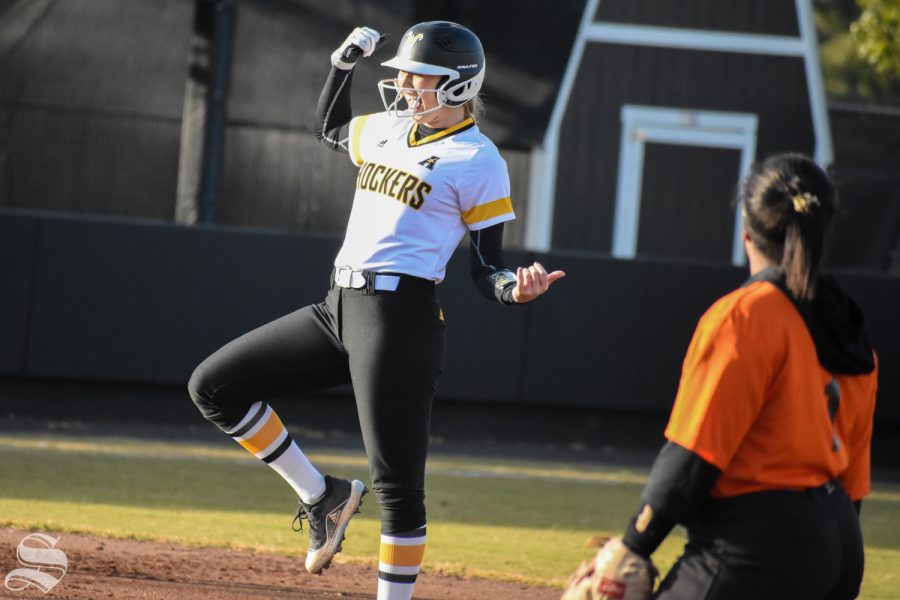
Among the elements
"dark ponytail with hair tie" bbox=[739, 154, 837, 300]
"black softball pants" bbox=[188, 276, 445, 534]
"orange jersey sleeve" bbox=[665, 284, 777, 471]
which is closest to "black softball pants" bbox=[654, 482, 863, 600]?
"orange jersey sleeve" bbox=[665, 284, 777, 471]

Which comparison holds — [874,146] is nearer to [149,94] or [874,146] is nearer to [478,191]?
[149,94]

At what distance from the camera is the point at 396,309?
14.0ft

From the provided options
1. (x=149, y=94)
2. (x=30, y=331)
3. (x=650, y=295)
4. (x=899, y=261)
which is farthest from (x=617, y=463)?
(x=149, y=94)

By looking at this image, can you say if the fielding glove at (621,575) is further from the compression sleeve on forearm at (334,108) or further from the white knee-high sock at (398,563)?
the compression sleeve on forearm at (334,108)

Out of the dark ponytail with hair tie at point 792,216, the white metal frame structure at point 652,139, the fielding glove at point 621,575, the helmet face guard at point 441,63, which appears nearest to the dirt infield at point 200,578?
the helmet face guard at point 441,63

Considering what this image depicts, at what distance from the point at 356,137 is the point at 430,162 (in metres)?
0.51

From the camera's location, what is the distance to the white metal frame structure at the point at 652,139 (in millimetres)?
16141

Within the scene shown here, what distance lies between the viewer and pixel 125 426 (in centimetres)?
990

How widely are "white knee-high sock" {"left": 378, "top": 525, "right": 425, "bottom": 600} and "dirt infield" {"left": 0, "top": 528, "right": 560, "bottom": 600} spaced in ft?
2.82

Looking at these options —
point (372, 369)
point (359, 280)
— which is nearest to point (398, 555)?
point (372, 369)

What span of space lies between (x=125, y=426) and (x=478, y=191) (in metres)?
6.26

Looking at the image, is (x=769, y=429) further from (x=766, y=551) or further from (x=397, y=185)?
(x=397, y=185)

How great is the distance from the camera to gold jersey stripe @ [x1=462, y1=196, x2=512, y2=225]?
14.5ft

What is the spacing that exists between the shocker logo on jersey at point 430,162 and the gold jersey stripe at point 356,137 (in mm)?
424
